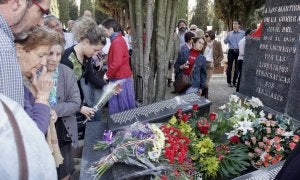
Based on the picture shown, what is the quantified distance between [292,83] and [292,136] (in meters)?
0.66

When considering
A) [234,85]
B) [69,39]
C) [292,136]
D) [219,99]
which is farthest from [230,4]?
[292,136]

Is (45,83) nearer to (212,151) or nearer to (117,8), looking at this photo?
(212,151)

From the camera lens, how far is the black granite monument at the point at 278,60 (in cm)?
334

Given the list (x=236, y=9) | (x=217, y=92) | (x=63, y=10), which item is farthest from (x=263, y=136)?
(x=63, y=10)

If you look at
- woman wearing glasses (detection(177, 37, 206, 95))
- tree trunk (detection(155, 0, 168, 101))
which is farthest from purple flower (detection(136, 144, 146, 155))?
tree trunk (detection(155, 0, 168, 101))

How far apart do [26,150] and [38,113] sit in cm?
115

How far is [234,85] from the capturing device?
9.77 meters

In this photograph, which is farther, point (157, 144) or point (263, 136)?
point (263, 136)

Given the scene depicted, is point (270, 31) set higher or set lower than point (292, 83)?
higher

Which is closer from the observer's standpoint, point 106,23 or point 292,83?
point 292,83

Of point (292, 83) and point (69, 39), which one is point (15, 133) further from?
point (69, 39)

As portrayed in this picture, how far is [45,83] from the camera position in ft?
6.78

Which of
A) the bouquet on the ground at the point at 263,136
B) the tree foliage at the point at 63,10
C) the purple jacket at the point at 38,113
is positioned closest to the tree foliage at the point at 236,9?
the bouquet on the ground at the point at 263,136

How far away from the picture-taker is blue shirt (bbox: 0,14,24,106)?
115 cm
